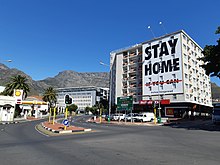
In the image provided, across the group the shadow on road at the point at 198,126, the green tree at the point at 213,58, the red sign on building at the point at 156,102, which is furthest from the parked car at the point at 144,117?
the green tree at the point at 213,58

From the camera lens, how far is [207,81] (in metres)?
71.8

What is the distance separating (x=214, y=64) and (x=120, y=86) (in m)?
46.3

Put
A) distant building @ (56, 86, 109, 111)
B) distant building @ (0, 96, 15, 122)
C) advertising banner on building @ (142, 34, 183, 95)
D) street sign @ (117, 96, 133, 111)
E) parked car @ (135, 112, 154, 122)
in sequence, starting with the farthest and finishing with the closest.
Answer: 1. distant building @ (56, 86, 109, 111)
2. advertising banner on building @ (142, 34, 183, 95)
3. distant building @ (0, 96, 15, 122)
4. parked car @ (135, 112, 154, 122)
5. street sign @ (117, 96, 133, 111)

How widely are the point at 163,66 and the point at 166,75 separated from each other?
2927 mm

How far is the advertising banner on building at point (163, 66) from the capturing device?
53928mm

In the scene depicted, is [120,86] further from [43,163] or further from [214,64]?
[43,163]

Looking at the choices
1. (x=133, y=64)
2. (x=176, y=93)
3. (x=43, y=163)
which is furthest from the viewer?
(x=133, y=64)

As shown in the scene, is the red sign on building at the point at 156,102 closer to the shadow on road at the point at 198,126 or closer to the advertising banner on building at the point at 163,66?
the advertising banner on building at the point at 163,66

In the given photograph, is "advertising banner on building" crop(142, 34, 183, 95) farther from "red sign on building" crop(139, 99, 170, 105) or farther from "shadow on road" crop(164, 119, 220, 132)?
"shadow on road" crop(164, 119, 220, 132)

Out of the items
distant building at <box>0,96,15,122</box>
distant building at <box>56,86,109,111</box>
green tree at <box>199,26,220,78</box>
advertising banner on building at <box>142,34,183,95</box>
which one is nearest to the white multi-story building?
advertising banner on building at <box>142,34,183,95</box>

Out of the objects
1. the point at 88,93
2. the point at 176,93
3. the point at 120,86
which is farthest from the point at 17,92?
the point at 88,93

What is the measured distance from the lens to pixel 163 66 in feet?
188

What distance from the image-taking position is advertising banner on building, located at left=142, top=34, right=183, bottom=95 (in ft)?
177

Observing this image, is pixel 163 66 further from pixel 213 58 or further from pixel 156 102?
pixel 213 58
